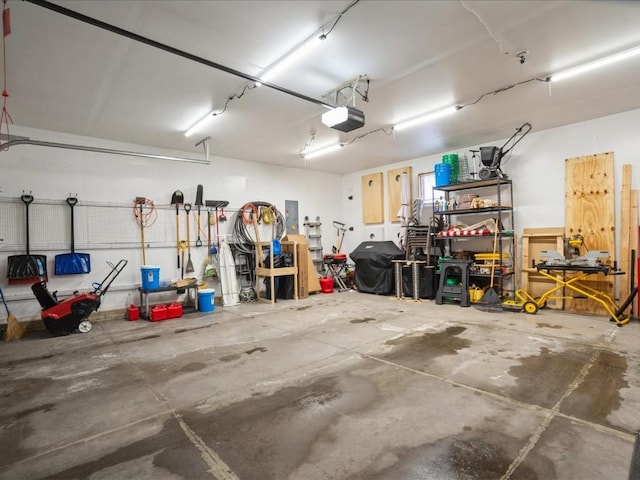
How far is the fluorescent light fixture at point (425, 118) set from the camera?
15.4ft

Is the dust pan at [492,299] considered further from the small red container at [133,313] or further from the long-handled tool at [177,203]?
the small red container at [133,313]

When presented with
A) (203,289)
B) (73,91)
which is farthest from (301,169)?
(73,91)

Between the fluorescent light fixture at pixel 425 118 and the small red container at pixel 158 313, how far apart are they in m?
4.80

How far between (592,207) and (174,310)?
6901 millimetres

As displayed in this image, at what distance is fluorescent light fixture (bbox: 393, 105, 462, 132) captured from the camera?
15.4 ft

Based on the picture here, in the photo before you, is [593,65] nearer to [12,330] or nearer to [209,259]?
[209,259]

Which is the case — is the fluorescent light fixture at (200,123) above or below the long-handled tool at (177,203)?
above

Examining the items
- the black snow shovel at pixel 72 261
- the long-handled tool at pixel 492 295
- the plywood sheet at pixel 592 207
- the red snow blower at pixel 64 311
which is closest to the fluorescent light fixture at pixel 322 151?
the long-handled tool at pixel 492 295

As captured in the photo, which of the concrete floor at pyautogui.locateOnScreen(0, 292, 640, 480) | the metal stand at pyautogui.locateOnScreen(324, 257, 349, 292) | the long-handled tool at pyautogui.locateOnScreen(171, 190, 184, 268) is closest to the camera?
the concrete floor at pyautogui.locateOnScreen(0, 292, 640, 480)

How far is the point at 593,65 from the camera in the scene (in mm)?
3410

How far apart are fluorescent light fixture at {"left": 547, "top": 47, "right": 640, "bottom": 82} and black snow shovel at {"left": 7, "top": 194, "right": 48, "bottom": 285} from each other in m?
7.17

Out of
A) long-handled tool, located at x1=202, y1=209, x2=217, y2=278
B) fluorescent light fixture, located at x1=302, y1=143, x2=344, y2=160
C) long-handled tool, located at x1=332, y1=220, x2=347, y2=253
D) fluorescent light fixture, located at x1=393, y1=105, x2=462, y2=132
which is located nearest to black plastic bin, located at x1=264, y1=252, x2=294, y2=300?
long-handled tool, located at x1=202, y1=209, x2=217, y2=278

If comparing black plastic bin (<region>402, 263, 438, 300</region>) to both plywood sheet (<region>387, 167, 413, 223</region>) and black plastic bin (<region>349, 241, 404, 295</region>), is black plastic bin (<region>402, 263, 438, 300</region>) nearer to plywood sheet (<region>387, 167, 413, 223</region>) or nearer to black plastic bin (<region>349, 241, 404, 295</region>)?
black plastic bin (<region>349, 241, 404, 295</region>)

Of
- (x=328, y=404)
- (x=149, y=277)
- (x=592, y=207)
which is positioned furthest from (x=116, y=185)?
(x=592, y=207)
